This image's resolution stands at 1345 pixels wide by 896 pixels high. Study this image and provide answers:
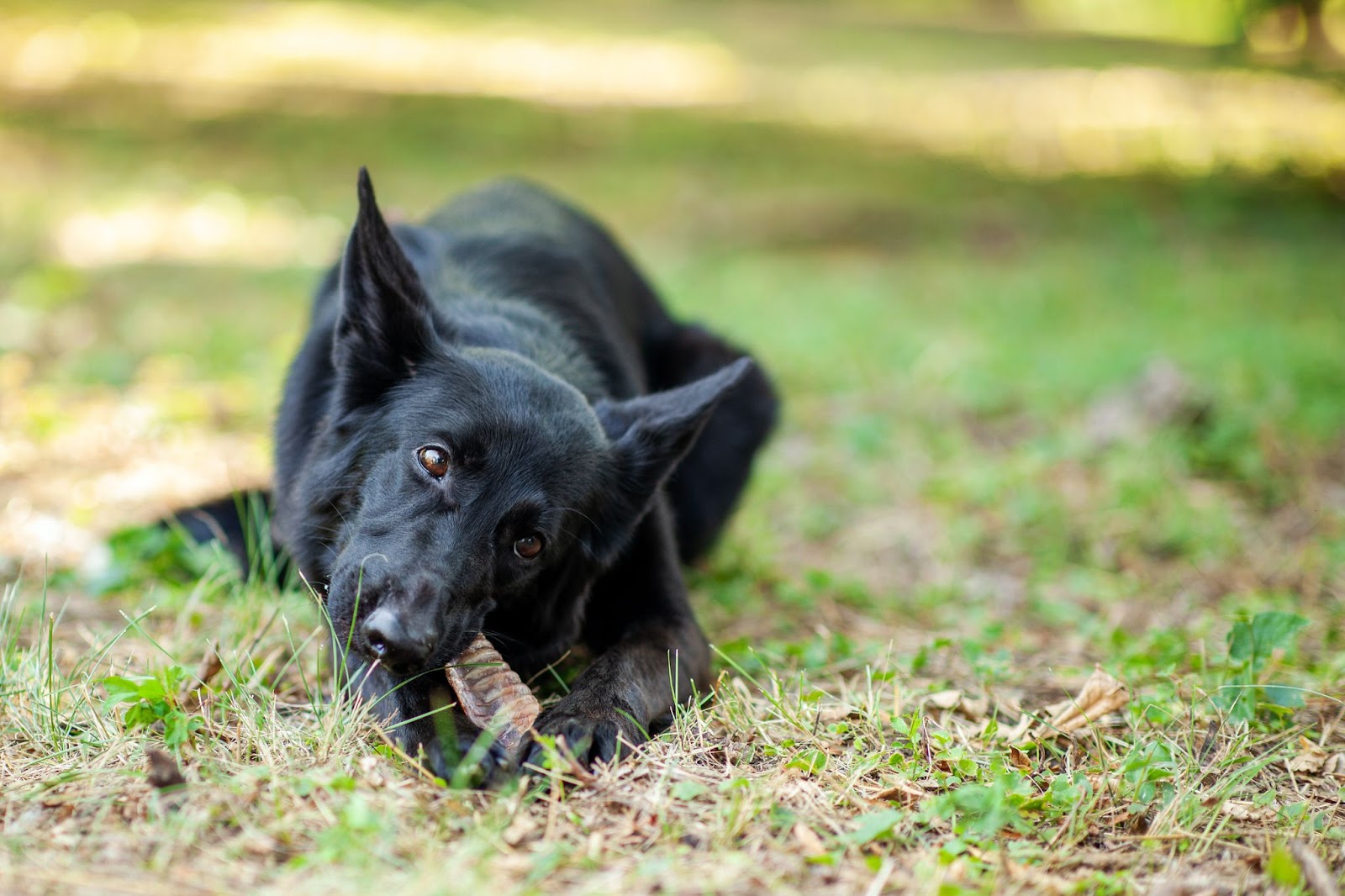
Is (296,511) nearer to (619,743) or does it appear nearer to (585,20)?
(619,743)

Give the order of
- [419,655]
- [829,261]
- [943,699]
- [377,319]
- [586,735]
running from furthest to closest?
[829,261] → [943,699] → [377,319] → [586,735] → [419,655]

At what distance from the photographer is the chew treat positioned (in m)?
2.78

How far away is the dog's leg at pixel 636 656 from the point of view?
2824mm

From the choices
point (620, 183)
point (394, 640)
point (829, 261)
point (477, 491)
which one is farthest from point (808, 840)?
point (620, 183)

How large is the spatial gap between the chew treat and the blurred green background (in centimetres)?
156

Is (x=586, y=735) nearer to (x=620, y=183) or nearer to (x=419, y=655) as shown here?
(x=419, y=655)

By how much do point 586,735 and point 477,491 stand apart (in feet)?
2.24

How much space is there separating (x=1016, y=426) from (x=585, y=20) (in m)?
20.2

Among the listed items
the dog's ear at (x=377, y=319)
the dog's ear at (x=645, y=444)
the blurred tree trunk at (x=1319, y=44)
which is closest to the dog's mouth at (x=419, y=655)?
the dog's ear at (x=645, y=444)

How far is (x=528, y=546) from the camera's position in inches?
118

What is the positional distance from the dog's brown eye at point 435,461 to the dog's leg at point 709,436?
171 cm

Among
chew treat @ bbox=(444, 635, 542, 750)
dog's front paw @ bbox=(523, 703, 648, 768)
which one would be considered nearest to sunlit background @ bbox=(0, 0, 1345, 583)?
chew treat @ bbox=(444, 635, 542, 750)

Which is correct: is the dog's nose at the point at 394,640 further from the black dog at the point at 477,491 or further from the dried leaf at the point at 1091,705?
the dried leaf at the point at 1091,705

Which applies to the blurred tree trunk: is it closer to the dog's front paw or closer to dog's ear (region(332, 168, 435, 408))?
dog's ear (region(332, 168, 435, 408))
